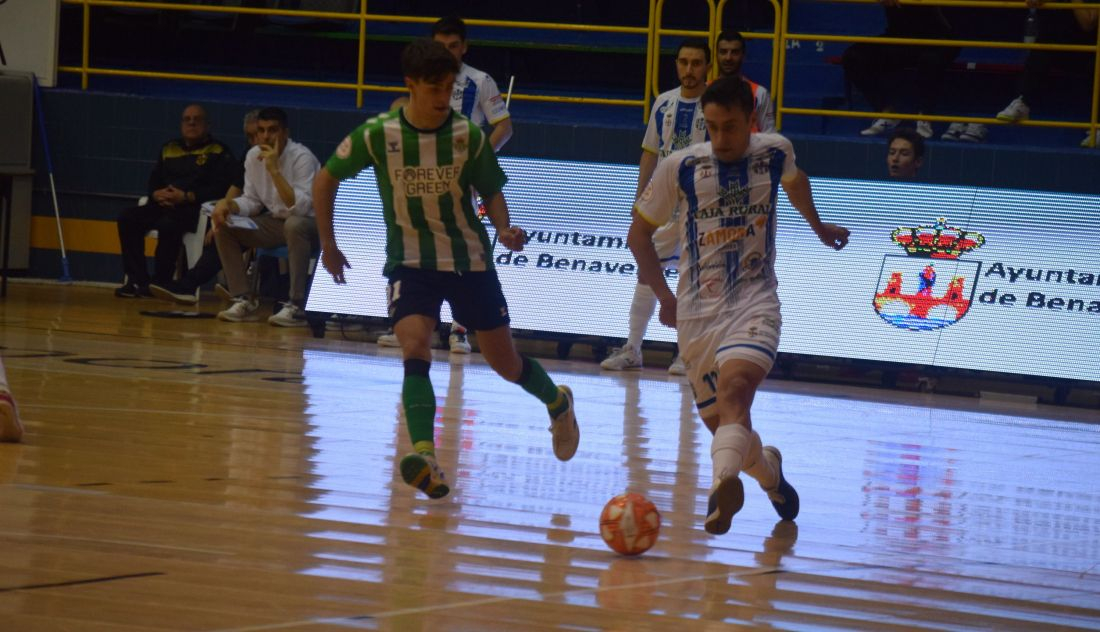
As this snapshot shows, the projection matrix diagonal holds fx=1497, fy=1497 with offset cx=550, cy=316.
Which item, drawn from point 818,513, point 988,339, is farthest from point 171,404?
point 988,339

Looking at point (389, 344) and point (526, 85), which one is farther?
point (526, 85)

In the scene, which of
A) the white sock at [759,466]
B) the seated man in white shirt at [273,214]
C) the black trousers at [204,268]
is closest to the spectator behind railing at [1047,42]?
the seated man in white shirt at [273,214]

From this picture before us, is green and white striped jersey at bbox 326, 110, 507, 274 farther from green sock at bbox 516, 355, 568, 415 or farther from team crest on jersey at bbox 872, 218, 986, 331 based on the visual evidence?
team crest on jersey at bbox 872, 218, 986, 331

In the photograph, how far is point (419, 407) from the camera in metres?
5.57

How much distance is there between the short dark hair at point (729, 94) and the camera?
521 centimetres

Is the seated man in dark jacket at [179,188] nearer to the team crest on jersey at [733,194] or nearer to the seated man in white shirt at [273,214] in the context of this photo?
the seated man in white shirt at [273,214]

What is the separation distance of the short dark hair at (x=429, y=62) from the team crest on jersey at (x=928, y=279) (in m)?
6.18

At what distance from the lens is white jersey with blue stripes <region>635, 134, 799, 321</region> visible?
17.7ft

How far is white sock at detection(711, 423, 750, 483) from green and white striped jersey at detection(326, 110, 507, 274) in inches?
56.0

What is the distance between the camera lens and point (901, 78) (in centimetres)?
1356

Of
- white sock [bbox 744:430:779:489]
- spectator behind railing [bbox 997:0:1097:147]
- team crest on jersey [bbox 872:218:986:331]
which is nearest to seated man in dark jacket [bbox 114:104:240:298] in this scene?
team crest on jersey [bbox 872:218:986:331]

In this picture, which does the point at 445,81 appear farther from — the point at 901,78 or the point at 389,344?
the point at 901,78

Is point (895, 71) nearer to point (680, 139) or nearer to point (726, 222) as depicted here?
point (680, 139)

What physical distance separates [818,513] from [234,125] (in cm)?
1036
